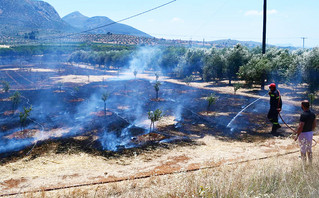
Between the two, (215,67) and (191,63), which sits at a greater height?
(191,63)

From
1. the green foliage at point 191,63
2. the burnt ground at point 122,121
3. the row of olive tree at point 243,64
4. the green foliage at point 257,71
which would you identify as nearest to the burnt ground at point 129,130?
the burnt ground at point 122,121

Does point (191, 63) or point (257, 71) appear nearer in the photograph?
point (257, 71)

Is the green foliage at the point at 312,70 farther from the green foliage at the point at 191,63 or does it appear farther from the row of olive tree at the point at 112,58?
the row of olive tree at the point at 112,58

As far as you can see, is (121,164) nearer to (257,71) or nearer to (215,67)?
(257,71)

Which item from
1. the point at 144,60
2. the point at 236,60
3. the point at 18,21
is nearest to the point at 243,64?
the point at 236,60

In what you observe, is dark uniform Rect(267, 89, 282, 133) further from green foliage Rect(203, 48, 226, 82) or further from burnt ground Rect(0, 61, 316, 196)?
green foliage Rect(203, 48, 226, 82)

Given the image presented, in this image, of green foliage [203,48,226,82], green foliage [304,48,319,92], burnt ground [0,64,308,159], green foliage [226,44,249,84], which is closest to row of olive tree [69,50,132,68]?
green foliage [203,48,226,82]

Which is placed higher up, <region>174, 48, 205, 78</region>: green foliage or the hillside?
the hillside

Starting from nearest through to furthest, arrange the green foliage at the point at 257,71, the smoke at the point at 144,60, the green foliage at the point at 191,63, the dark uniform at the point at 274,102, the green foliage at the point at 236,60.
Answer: the dark uniform at the point at 274,102, the green foliage at the point at 257,71, the green foliage at the point at 236,60, the green foliage at the point at 191,63, the smoke at the point at 144,60

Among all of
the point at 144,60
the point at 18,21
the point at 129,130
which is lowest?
the point at 129,130

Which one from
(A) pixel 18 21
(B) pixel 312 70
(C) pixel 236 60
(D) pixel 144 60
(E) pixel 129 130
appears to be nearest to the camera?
(E) pixel 129 130

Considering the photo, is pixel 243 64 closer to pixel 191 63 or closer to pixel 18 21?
pixel 191 63

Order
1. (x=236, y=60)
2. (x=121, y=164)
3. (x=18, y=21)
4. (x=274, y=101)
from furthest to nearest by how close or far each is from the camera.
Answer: (x=18, y=21) → (x=236, y=60) → (x=274, y=101) → (x=121, y=164)

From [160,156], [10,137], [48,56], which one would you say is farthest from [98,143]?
[48,56]
